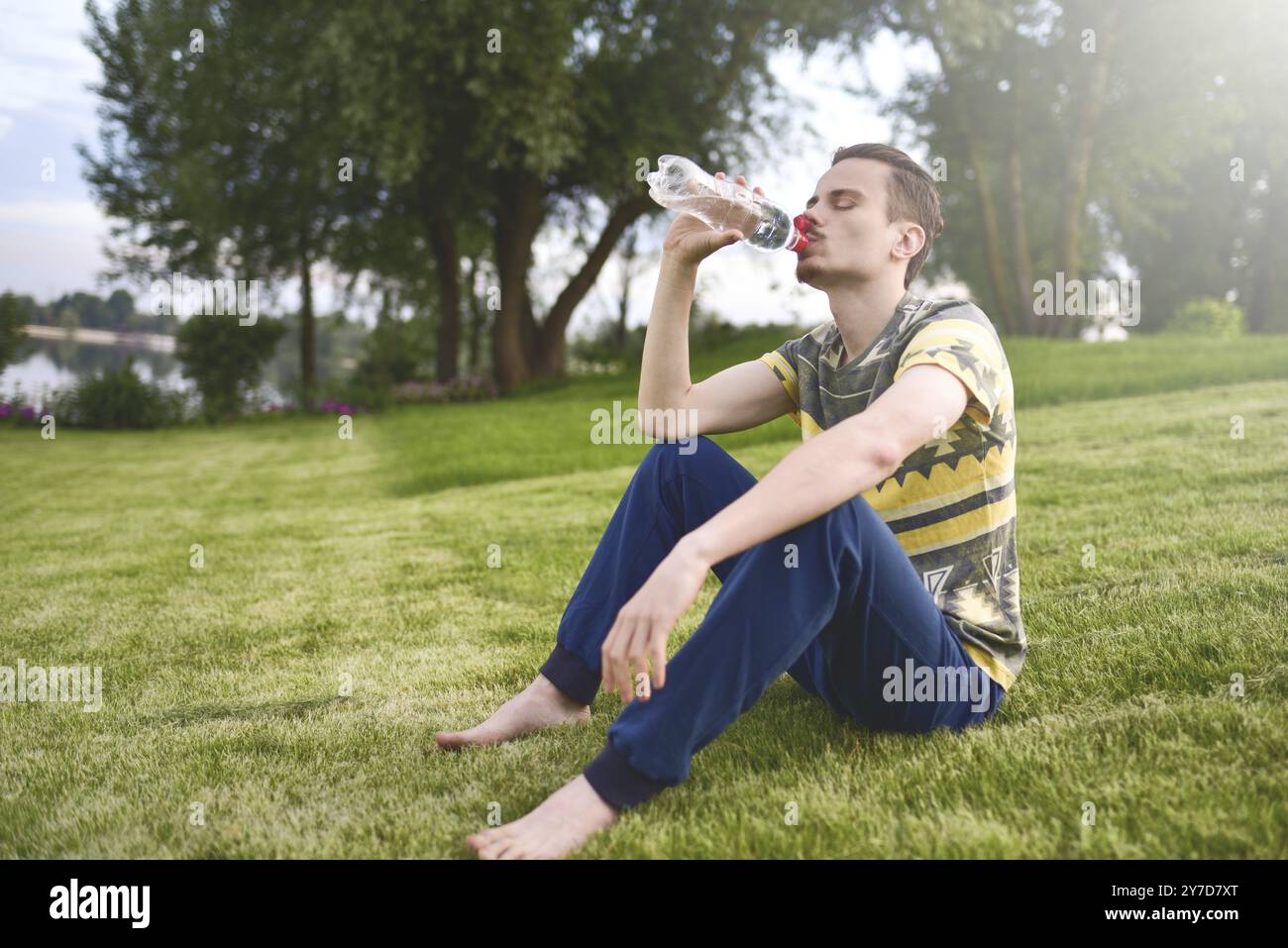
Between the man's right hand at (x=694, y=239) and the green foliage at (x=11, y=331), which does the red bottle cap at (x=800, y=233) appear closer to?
the man's right hand at (x=694, y=239)

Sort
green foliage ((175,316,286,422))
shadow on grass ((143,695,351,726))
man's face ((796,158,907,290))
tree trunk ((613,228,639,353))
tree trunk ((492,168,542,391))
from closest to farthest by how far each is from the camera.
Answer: man's face ((796,158,907,290))
shadow on grass ((143,695,351,726))
tree trunk ((492,168,542,391))
green foliage ((175,316,286,422))
tree trunk ((613,228,639,353))

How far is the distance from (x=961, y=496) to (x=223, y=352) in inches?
802

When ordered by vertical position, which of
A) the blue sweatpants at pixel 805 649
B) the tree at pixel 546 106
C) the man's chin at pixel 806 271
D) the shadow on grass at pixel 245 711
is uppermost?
the tree at pixel 546 106

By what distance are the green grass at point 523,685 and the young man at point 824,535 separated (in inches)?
5.6

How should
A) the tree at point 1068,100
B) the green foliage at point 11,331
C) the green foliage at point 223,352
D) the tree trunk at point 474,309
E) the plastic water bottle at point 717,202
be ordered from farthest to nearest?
the tree trunk at point 474,309
the green foliage at point 11,331
the green foliage at point 223,352
the tree at point 1068,100
the plastic water bottle at point 717,202

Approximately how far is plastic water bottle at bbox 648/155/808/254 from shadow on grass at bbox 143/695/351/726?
6.20 ft

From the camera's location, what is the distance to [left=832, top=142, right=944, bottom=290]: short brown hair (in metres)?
2.35

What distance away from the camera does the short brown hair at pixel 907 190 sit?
2348 millimetres

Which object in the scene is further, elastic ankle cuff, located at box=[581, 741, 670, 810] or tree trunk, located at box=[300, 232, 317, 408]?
tree trunk, located at box=[300, 232, 317, 408]

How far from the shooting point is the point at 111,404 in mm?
17422

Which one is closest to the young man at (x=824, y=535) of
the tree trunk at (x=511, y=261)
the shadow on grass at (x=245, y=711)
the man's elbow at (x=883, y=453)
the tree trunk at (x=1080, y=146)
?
the man's elbow at (x=883, y=453)

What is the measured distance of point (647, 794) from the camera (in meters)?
1.92

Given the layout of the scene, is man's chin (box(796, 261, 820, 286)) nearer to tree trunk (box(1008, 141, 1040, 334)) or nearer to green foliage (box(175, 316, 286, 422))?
green foliage (box(175, 316, 286, 422))

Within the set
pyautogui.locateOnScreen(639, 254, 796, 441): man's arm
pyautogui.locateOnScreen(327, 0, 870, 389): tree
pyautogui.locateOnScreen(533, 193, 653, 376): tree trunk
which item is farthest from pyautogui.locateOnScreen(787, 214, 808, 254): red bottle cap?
pyautogui.locateOnScreen(533, 193, 653, 376): tree trunk
